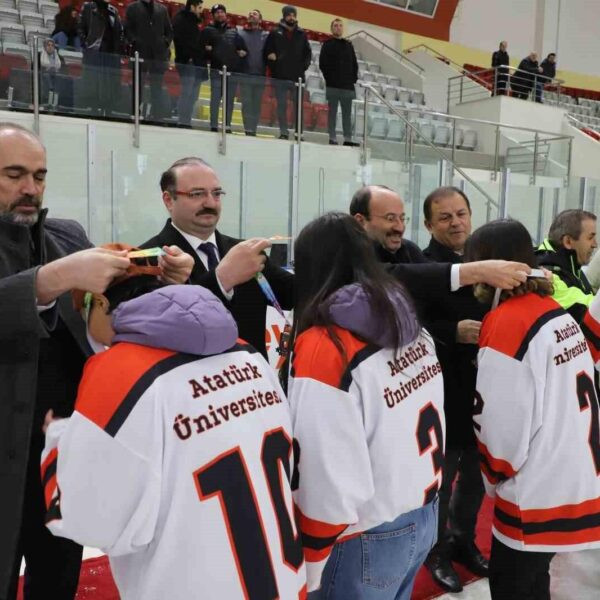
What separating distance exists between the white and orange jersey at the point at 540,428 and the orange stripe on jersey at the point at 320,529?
0.69 m

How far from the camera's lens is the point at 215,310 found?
123 centimetres

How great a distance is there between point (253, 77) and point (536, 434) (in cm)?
641

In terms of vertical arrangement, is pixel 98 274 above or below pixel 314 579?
above

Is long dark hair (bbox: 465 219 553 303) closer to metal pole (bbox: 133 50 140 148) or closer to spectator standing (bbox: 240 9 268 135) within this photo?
metal pole (bbox: 133 50 140 148)

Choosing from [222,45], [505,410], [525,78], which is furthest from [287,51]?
[525,78]

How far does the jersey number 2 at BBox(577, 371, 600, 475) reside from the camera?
1954 mm

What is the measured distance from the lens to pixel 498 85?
15.0 m

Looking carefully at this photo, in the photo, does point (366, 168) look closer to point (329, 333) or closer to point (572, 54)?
point (329, 333)

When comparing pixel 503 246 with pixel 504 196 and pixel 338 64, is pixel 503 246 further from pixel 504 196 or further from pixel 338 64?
pixel 338 64

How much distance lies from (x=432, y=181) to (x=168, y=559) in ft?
23.1

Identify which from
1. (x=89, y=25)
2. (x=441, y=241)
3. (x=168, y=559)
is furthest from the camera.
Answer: (x=89, y=25)

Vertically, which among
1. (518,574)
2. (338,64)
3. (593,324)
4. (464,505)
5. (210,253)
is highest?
(338,64)

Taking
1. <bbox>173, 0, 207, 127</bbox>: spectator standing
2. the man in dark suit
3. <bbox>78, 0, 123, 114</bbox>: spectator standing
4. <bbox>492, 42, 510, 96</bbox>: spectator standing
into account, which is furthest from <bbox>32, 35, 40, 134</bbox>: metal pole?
<bbox>492, 42, 510, 96</bbox>: spectator standing

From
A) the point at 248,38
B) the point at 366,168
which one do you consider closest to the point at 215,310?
the point at 366,168
